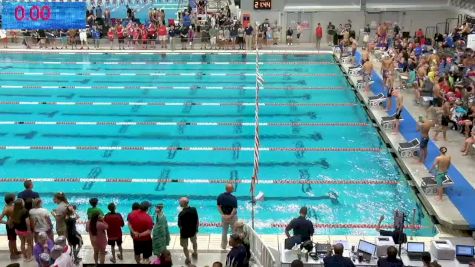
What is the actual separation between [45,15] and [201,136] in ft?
37.4

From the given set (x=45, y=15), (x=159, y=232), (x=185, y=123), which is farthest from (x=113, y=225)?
(x=45, y=15)

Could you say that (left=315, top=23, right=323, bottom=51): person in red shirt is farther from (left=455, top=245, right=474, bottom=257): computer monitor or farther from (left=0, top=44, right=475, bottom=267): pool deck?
(left=455, top=245, right=474, bottom=257): computer monitor

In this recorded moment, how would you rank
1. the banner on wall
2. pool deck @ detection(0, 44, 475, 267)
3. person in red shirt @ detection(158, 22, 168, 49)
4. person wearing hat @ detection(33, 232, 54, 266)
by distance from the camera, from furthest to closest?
1. person in red shirt @ detection(158, 22, 168, 49)
2. the banner on wall
3. pool deck @ detection(0, 44, 475, 267)
4. person wearing hat @ detection(33, 232, 54, 266)

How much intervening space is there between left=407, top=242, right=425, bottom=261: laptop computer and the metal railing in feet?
5.35

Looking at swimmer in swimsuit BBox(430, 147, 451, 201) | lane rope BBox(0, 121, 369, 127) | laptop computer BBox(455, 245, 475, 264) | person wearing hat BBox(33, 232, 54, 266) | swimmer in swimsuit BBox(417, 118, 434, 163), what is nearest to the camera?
person wearing hat BBox(33, 232, 54, 266)

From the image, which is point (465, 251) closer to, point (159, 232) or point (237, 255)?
point (237, 255)

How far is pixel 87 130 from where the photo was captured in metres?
14.0

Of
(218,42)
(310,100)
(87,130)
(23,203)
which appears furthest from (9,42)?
(23,203)

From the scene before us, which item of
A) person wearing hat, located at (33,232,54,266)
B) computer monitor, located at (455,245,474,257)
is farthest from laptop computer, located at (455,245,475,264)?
person wearing hat, located at (33,232,54,266)

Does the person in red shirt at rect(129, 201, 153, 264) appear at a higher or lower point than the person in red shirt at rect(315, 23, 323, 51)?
lower

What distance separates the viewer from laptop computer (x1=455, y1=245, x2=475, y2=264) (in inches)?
277

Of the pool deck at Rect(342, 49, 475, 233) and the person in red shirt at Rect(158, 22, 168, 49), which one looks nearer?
the pool deck at Rect(342, 49, 475, 233)

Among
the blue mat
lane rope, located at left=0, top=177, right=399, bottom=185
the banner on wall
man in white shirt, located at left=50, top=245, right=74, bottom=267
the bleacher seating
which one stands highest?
the bleacher seating

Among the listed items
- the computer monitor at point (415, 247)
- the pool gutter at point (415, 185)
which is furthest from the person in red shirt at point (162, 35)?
the computer monitor at point (415, 247)
